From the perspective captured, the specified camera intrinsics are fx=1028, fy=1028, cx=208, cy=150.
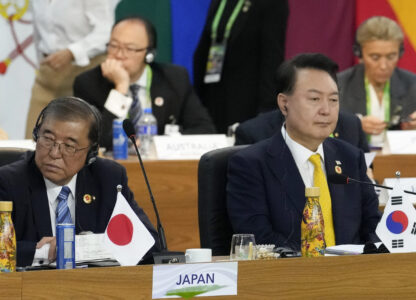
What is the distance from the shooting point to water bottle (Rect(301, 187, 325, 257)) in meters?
3.15

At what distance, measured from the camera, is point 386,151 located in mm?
5742

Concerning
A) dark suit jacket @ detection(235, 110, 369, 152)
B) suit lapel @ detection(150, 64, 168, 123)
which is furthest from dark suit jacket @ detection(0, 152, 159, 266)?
suit lapel @ detection(150, 64, 168, 123)

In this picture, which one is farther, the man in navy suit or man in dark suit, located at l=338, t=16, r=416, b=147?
man in dark suit, located at l=338, t=16, r=416, b=147

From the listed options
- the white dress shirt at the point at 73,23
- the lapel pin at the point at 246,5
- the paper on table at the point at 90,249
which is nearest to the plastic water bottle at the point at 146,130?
the white dress shirt at the point at 73,23

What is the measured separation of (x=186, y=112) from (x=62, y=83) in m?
1.02

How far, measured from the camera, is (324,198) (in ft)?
12.7

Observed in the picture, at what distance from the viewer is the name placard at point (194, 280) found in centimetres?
270

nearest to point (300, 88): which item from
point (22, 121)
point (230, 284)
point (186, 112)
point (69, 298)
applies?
point (230, 284)

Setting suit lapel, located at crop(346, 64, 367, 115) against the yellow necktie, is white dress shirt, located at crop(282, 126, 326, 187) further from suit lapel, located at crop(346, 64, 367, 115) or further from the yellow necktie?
suit lapel, located at crop(346, 64, 367, 115)

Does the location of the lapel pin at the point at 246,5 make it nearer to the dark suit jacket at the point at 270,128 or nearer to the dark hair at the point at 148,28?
the dark hair at the point at 148,28

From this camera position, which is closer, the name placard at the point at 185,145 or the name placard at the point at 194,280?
the name placard at the point at 194,280

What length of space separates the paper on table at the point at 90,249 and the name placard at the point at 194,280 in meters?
0.41

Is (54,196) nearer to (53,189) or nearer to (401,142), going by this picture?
(53,189)

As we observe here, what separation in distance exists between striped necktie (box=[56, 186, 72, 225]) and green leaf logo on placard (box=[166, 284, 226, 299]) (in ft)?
3.22
